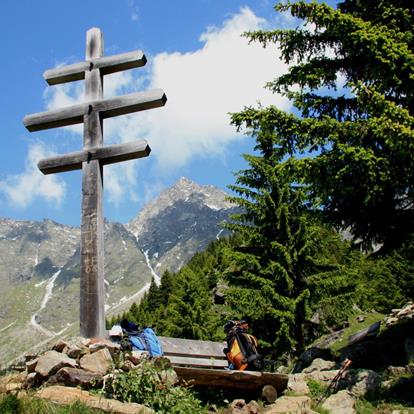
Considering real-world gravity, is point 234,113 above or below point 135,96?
above

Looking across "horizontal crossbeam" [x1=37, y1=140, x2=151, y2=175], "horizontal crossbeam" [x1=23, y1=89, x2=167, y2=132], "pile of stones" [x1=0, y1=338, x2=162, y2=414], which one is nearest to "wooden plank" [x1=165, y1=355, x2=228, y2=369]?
"pile of stones" [x1=0, y1=338, x2=162, y2=414]

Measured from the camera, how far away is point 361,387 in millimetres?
7707

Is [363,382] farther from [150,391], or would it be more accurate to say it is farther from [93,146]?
[93,146]

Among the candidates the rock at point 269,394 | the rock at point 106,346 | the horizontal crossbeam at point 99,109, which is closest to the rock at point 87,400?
the rock at point 106,346

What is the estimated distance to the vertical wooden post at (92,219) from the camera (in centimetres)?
672

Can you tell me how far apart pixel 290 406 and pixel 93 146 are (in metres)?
4.53

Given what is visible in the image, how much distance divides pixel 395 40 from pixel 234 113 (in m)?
3.24

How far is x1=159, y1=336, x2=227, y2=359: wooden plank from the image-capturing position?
812 centimetres

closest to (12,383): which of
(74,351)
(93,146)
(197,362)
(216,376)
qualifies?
(74,351)

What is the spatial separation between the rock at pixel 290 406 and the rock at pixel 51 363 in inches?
106

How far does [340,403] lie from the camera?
23.5ft

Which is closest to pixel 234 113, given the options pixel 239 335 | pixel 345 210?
pixel 345 210

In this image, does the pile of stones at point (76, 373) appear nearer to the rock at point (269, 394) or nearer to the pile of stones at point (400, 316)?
the rock at point (269, 394)

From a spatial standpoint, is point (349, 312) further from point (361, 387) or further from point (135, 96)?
point (135, 96)
